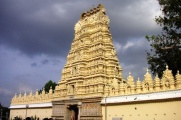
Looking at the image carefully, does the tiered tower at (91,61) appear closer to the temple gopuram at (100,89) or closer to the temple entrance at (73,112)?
the temple gopuram at (100,89)

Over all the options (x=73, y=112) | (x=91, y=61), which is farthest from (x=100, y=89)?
(x=73, y=112)

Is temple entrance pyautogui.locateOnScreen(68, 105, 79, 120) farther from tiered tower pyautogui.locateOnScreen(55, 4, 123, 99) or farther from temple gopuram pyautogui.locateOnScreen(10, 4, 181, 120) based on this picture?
tiered tower pyautogui.locateOnScreen(55, 4, 123, 99)

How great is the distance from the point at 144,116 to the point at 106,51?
35.6 feet

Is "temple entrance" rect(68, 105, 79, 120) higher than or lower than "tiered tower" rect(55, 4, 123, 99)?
lower

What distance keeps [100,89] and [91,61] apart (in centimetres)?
482

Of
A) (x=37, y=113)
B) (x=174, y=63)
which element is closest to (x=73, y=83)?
(x=37, y=113)

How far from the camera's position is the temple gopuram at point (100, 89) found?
2077 cm

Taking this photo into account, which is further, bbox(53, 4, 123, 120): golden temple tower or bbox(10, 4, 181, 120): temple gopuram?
bbox(53, 4, 123, 120): golden temple tower

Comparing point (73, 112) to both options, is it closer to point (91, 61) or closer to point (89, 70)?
point (89, 70)

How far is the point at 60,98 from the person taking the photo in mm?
31531

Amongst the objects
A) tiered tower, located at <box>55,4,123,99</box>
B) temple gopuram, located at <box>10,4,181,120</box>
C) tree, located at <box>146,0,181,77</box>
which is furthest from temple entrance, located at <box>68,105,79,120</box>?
tree, located at <box>146,0,181,77</box>

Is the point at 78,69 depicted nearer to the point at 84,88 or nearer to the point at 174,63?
the point at 84,88

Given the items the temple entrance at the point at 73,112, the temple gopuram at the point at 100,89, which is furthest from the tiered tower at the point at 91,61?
the temple entrance at the point at 73,112

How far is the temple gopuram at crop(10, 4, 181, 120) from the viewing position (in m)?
20.8
